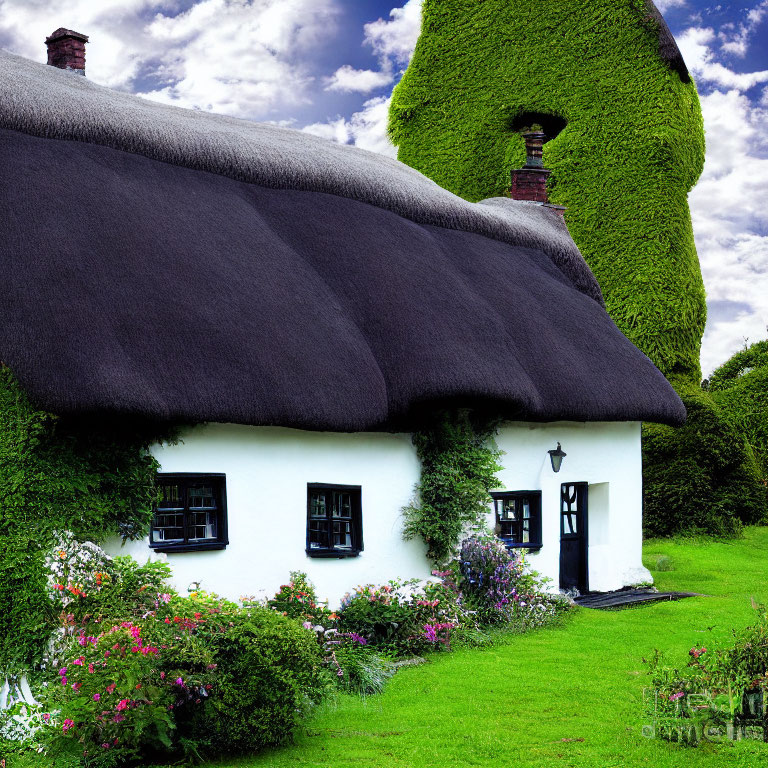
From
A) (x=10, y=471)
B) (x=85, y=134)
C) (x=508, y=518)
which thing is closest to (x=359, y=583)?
(x=508, y=518)

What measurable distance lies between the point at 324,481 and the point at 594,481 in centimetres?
592

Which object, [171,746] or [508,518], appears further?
[508,518]

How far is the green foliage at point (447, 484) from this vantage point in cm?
1234

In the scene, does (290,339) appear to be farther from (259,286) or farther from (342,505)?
(342,505)

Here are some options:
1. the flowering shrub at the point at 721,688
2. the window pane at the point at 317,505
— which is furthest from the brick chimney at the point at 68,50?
the flowering shrub at the point at 721,688

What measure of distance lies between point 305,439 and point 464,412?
2677 millimetres

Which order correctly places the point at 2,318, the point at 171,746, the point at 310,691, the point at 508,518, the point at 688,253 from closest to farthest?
the point at 171,746
the point at 310,691
the point at 2,318
the point at 508,518
the point at 688,253

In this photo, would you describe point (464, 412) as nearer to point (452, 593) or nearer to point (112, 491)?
point (452, 593)

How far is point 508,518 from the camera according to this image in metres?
14.1

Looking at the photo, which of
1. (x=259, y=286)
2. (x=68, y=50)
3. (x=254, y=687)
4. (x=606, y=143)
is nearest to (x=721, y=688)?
(x=254, y=687)

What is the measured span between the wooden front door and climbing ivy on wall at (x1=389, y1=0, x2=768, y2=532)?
295 inches

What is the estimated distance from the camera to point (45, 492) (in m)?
8.65

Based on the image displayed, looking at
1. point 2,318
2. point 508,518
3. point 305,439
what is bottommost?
point 508,518

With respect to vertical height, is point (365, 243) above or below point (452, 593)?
above
